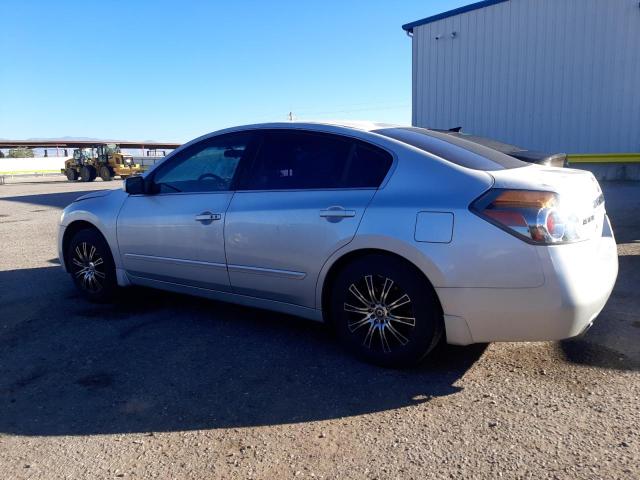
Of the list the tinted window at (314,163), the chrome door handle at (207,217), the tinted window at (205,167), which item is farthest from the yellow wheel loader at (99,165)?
the tinted window at (314,163)

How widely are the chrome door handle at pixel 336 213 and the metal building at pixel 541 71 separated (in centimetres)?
1505

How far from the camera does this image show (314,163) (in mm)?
3809

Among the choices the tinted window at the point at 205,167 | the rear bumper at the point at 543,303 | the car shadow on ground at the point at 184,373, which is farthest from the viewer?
the tinted window at the point at 205,167

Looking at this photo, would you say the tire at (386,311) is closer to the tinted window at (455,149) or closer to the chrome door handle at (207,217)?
the tinted window at (455,149)

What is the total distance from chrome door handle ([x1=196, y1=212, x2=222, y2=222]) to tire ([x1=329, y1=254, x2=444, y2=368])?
3.66ft

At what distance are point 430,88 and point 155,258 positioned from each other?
52.0 feet

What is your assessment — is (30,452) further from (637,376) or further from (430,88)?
(430,88)

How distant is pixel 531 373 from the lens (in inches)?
133

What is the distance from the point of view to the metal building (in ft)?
50.5

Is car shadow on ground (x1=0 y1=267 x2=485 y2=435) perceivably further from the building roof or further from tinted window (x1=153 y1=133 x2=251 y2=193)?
the building roof

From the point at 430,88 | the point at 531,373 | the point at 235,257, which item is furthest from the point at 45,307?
the point at 430,88

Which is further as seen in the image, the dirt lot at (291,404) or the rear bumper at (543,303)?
the rear bumper at (543,303)

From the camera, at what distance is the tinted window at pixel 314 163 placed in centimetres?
355

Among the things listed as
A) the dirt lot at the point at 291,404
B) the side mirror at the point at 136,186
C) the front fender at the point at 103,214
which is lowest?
the dirt lot at the point at 291,404
